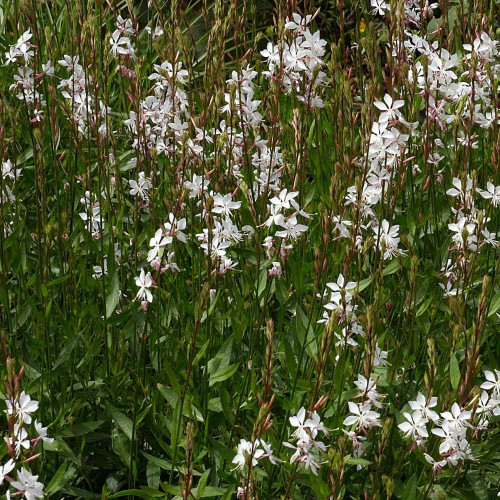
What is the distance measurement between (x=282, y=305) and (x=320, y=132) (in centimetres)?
110

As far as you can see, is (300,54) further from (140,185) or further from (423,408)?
(423,408)

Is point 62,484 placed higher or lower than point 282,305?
lower

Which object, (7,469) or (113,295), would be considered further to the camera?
(113,295)

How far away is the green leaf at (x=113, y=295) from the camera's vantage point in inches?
87.0

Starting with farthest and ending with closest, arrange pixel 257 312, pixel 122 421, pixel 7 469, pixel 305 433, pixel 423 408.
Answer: pixel 257 312, pixel 122 421, pixel 423 408, pixel 305 433, pixel 7 469

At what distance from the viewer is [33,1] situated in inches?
84.9

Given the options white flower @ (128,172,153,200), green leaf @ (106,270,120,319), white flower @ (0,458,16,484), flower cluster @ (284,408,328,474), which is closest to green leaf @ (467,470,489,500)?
flower cluster @ (284,408,328,474)

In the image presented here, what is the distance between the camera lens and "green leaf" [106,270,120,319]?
221 centimetres

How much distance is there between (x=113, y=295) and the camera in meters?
2.23

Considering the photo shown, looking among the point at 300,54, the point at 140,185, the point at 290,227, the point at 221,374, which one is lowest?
the point at 221,374

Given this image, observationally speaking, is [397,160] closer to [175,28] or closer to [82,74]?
[175,28]

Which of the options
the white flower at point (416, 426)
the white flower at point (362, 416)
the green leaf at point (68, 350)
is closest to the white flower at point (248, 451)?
the white flower at point (362, 416)

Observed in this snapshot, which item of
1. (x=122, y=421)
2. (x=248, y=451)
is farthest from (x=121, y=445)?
(x=248, y=451)

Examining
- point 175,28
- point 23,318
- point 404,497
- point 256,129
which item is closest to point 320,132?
point 256,129
